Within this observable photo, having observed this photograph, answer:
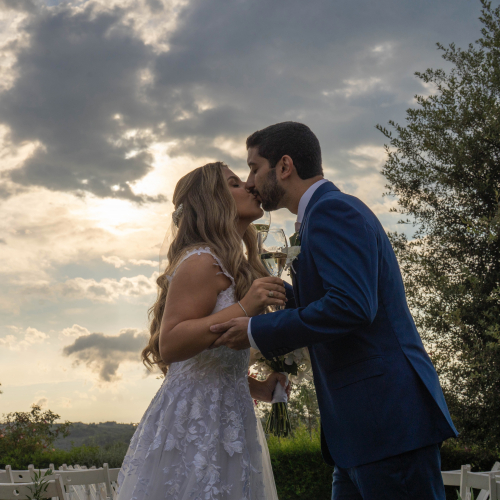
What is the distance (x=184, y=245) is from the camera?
3.21 meters

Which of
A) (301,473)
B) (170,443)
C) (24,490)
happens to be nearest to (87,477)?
(24,490)

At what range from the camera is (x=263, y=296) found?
261 cm

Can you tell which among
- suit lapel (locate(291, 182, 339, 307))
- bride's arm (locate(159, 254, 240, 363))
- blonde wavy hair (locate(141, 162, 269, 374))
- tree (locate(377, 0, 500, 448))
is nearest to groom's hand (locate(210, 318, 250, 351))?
bride's arm (locate(159, 254, 240, 363))

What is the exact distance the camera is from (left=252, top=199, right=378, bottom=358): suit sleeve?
206 centimetres

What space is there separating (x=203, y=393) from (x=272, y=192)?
123cm

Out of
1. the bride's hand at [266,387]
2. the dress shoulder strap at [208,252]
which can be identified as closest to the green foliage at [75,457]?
the bride's hand at [266,387]

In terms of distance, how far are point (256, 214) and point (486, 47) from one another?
8.06 meters

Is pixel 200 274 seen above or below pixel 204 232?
below

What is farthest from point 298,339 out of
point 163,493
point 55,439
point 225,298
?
point 55,439

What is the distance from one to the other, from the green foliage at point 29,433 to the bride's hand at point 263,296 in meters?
9.83

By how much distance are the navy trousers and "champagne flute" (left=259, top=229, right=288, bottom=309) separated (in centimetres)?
107

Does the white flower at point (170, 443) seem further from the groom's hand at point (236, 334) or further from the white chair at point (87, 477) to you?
the white chair at point (87, 477)

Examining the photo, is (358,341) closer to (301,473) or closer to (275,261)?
(275,261)

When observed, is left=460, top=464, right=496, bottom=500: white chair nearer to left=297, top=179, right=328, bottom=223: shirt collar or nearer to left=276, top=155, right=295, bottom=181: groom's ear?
left=297, top=179, right=328, bottom=223: shirt collar
